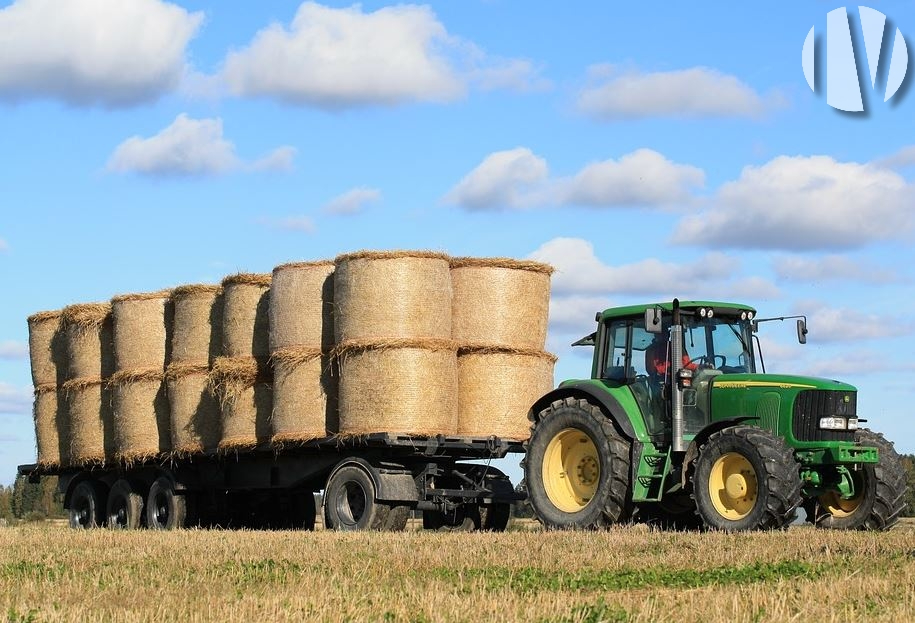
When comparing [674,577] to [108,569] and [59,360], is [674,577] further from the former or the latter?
[59,360]

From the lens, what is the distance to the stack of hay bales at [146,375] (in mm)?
19547

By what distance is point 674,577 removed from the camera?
9.46 m

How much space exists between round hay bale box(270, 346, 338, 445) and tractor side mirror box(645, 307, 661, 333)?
440 cm

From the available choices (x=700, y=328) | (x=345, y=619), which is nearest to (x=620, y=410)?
(x=700, y=328)

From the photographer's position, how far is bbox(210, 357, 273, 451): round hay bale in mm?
17641

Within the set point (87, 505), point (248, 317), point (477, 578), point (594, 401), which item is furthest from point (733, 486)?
point (87, 505)

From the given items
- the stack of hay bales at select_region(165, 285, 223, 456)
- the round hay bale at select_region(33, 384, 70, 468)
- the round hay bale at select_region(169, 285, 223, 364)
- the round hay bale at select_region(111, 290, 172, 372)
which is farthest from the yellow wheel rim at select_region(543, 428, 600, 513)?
the round hay bale at select_region(33, 384, 70, 468)

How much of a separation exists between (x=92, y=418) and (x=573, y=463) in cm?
854

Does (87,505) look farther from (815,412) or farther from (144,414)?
(815,412)

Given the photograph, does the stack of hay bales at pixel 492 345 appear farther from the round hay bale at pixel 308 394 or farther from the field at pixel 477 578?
the field at pixel 477 578

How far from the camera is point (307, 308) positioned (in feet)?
55.3

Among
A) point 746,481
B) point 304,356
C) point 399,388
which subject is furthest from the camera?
point 304,356

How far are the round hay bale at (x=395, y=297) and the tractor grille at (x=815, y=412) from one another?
4372 millimetres

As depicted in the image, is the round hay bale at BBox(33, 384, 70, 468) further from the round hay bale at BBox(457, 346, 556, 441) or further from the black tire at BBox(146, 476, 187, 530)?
the round hay bale at BBox(457, 346, 556, 441)
